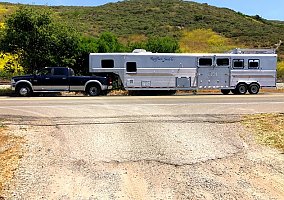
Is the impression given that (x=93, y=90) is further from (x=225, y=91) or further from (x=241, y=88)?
(x=241, y=88)

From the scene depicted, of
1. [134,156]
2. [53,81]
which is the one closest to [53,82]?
[53,81]

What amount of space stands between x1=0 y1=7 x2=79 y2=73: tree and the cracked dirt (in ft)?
48.6

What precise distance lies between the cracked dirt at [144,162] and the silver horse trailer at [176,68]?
42.0 feet

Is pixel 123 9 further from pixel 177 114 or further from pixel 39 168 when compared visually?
pixel 39 168

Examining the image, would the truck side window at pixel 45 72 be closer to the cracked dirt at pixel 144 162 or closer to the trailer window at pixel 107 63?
the trailer window at pixel 107 63

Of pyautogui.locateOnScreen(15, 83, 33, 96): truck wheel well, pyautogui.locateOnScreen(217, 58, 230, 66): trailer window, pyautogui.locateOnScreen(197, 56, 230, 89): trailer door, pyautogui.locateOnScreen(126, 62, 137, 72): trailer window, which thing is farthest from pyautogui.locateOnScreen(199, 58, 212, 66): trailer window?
pyautogui.locateOnScreen(15, 83, 33, 96): truck wheel well

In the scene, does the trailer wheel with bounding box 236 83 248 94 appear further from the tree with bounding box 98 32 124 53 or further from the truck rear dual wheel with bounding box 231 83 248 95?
the tree with bounding box 98 32 124 53

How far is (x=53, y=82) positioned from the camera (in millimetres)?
25734

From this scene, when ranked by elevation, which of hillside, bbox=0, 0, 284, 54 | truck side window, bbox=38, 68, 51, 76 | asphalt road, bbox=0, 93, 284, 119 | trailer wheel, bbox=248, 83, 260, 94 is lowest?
asphalt road, bbox=0, 93, 284, 119

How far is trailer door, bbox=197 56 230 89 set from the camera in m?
26.6

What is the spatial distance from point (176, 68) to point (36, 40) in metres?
8.36

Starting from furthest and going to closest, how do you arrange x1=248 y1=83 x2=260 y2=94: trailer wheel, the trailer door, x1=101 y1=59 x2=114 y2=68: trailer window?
1. x1=248 y1=83 x2=260 y2=94: trailer wheel
2. the trailer door
3. x1=101 y1=59 x2=114 y2=68: trailer window

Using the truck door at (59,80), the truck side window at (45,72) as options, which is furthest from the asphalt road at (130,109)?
the truck side window at (45,72)

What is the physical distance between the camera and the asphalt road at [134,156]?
729 cm
